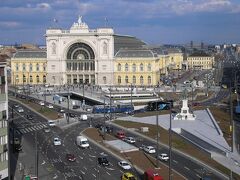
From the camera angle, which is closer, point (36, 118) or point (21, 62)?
point (36, 118)


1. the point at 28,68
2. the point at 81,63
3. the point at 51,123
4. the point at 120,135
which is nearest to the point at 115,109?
the point at 51,123

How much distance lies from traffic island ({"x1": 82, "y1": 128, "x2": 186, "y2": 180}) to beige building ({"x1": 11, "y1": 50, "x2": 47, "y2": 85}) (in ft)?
275

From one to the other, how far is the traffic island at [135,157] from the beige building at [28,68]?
8390cm

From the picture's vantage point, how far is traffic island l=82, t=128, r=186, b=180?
166 feet

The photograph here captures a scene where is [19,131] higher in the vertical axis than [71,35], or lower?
lower

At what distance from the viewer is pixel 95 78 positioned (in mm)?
143875

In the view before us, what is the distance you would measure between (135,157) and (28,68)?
4019 inches

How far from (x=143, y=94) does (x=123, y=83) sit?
70.3 ft

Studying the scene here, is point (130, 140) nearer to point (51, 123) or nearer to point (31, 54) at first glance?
point (51, 123)

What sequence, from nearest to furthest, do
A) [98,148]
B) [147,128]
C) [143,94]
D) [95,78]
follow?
1. [98,148]
2. [147,128]
3. [143,94]
4. [95,78]

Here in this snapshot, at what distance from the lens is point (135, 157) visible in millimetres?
56781

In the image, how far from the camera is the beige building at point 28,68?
153m

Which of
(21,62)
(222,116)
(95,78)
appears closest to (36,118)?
(222,116)

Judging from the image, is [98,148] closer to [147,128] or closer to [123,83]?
[147,128]
